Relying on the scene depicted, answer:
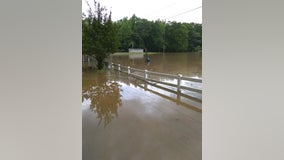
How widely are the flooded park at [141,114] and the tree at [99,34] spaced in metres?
0.15

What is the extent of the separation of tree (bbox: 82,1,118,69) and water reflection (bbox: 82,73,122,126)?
0.98 feet

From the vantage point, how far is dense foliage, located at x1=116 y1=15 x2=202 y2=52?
7.49 ft

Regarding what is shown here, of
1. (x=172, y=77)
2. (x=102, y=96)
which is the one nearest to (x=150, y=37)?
(x=172, y=77)

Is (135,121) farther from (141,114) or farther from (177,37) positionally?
(177,37)

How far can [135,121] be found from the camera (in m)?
2.73

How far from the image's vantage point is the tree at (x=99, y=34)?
2822 mm

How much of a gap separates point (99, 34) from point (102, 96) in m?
0.95

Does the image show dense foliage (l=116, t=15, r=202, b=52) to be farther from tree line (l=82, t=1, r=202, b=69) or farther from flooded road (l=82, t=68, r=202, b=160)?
flooded road (l=82, t=68, r=202, b=160)

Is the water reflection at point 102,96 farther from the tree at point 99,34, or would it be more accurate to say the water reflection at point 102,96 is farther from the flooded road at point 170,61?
the flooded road at point 170,61

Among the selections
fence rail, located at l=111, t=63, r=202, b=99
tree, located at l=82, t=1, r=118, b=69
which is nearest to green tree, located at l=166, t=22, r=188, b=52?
tree, located at l=82, t=1, r=118, b=69
